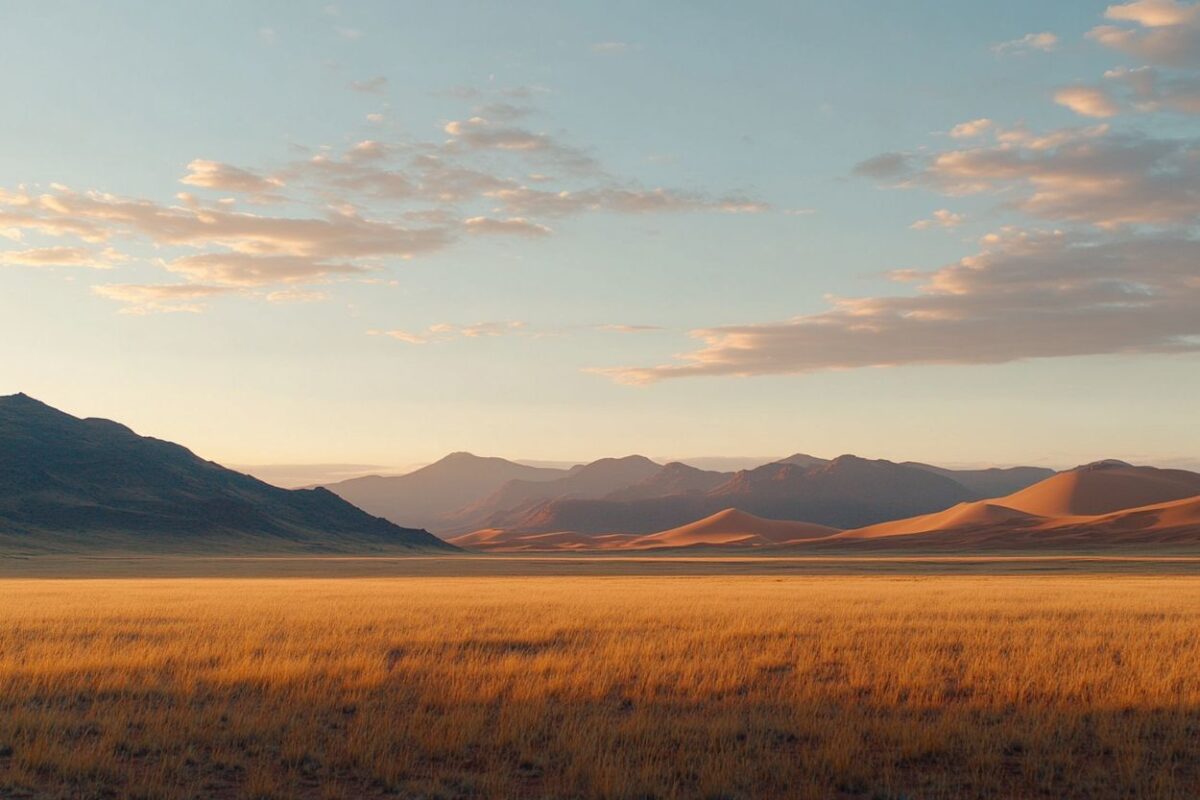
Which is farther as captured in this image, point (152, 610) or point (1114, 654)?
point (152, 610)

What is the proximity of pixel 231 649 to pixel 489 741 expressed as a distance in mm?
9841

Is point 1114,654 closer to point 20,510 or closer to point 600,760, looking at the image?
point 600,760

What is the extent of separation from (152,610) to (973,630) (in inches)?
934

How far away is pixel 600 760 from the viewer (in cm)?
1026

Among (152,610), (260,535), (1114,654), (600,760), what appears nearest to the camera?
(600,760)

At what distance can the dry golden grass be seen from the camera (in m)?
10.0

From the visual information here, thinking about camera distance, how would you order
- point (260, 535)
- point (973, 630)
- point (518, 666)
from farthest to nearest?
point (260, 535)
point (973, 630)
point (518, 666)

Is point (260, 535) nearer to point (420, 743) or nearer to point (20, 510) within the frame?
point (20, 510)

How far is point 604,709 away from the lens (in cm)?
1335

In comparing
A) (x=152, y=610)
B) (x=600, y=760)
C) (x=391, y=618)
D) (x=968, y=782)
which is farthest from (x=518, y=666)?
(x=152, y=610)

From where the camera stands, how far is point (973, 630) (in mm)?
22750

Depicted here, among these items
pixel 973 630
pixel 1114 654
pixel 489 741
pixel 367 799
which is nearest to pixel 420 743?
pixel 489 741

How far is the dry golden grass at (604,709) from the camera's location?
10008mm

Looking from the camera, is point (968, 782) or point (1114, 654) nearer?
point (968, 782)
